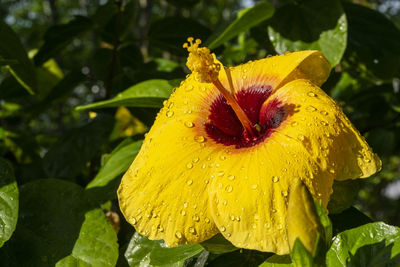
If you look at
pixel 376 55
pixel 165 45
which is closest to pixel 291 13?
pixel 376 55

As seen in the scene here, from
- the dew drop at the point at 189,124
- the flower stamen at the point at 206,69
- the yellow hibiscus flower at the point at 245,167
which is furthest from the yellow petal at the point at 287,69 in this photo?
the dew drop at the point at 189,124

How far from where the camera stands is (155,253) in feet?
4.20

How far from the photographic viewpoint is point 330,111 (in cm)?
116

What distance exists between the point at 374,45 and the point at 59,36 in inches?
58.8

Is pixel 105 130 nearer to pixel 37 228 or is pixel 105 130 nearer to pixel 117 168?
pixel 117 168

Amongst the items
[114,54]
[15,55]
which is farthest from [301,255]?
[114,54]

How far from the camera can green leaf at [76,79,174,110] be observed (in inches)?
59.1

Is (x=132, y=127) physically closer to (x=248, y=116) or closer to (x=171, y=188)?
(x=248, y=116)

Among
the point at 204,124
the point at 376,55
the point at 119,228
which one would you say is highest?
the point at 204,124

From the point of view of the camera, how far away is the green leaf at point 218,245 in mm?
1146

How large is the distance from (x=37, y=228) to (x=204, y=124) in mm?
637

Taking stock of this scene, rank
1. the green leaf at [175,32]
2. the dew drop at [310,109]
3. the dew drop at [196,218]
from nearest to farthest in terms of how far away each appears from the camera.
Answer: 1. the dew drop at [196,218]
2. the dew drop at [310,109]
3. the green leaf at [175,32]

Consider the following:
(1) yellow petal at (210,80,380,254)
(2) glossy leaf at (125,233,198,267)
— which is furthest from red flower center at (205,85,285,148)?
(2) glossy leaf at (125,233,198,267)

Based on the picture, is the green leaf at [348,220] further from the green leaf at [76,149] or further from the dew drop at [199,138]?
the green leaf at [76,149]
